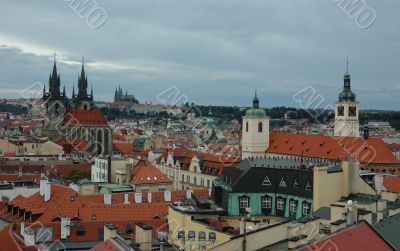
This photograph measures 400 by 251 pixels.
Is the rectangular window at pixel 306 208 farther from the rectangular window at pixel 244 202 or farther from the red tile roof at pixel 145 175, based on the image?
the red tile roof at pixel 145 175

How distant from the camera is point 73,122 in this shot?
5782 inches

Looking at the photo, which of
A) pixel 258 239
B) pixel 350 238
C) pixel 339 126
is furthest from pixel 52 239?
pixel 339 126

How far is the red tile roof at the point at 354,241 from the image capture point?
2178 centimetres

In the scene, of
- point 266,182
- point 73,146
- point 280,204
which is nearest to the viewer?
point 280,204

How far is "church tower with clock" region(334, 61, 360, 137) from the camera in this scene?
324 feet

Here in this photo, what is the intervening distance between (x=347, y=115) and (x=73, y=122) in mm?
72634

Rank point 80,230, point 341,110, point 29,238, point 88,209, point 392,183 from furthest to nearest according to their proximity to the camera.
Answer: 1. point 341,110
2. point 392,183
3. point 88,209
4. point 80,230
5. point 29,238

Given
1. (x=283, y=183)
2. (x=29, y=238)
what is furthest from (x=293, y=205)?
(x=29, y=238)

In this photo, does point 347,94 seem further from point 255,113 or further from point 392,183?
point 392,183

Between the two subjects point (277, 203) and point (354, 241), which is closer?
point (354, 241)

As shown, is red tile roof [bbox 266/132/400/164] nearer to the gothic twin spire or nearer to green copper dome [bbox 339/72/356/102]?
green copper dome [bbox 339/72/356/102]

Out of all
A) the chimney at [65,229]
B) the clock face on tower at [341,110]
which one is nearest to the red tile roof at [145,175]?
the chimney at [65,229]

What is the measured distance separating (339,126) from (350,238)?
7927 centimetres

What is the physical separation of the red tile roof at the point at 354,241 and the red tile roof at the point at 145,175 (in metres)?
45.0
